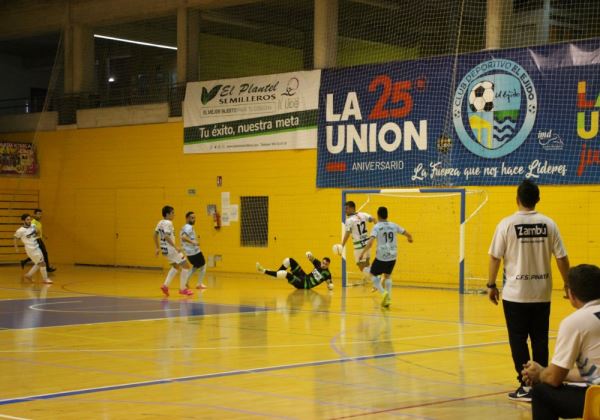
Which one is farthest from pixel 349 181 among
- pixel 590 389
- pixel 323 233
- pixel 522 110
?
pixel 590 389

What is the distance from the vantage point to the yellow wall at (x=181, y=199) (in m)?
24.2

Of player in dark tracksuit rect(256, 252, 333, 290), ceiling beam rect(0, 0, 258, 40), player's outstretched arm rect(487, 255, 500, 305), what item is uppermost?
ceiling beam rect(0, 0, 258, 40)

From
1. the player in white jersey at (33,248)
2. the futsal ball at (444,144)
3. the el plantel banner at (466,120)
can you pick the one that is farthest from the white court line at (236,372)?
the player in white jersey at (33,248)

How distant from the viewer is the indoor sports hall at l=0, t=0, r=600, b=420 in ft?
33.7

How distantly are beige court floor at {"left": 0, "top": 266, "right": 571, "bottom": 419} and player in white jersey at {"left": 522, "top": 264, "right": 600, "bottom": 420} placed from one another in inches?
76.1

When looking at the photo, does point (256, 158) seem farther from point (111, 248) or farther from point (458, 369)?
point (458, 369)

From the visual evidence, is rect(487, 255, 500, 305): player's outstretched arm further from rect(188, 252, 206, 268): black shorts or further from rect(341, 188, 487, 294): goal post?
rect(341, 188, 487, 294): goal post

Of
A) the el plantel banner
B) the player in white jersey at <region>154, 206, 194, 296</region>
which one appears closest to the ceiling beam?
the el plantel banner

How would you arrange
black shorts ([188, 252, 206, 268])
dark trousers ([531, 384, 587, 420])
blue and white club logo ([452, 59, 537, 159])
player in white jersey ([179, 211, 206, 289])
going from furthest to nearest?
blue and white club logo ([452, 59, 537, 159]) < black shorts ([188, 252, 206, 268]) < player in white jersey ([179, 211, 206, 289]) < dark trousers ([531, 384, 587, 420])

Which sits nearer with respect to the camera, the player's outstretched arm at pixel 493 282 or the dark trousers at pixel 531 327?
the dark trousers at pixel 531 327

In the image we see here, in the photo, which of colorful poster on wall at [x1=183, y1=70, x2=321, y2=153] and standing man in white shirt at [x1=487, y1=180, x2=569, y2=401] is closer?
standing man in white shirt at [x1=487, y1=180, x2=569, y2=401]

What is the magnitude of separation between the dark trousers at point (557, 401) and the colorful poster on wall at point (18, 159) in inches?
1202

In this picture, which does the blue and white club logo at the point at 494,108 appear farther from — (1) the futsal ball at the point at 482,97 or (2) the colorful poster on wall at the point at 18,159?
(2) the colorful poster on wall at the point at 18,159

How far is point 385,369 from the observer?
35.0 ft
